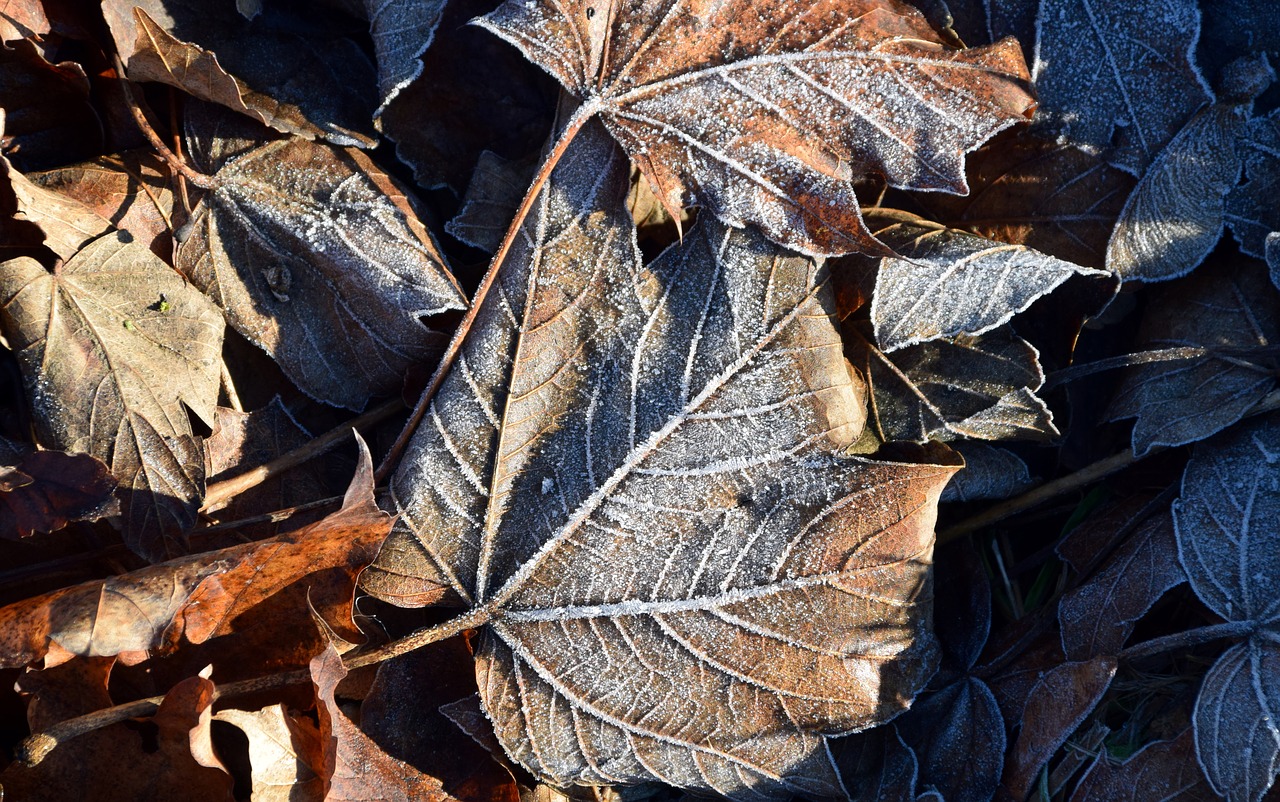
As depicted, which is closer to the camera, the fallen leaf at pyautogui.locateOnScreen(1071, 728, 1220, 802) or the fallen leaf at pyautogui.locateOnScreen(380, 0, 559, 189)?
the fallen leaf at pyautogui.locateOnScreen(1071, 728, 1220, 802)

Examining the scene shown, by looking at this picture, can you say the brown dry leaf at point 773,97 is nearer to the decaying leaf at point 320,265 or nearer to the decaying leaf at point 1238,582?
the decaying leaf at point 320,265

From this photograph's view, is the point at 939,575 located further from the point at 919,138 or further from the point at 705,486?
the point at 919,138

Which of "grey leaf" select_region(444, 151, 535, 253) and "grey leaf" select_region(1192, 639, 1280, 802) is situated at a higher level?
"grey leaf" select_region(444, 151, 535, 253)

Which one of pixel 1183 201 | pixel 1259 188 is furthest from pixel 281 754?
pixel 1259 188

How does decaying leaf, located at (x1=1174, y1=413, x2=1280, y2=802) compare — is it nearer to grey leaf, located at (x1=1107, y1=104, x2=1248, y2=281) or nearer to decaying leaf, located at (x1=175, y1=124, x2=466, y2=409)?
grey leaf, located at (x1=1107, y1=104, x2=1248, y2=281)

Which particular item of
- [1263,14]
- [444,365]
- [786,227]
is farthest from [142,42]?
[1263,14]

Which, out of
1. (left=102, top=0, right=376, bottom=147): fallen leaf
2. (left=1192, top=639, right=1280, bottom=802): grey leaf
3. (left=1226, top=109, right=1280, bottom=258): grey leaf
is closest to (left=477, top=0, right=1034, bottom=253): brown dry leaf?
(left=102, top=0, right=376, bottom=147): fallen leaf
